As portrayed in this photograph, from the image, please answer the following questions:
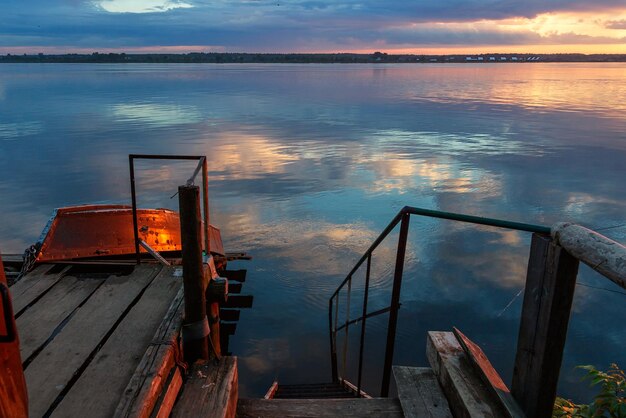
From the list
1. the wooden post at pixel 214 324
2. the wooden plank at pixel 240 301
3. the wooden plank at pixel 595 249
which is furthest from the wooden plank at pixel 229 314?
the wooden plank at pixel 595 249

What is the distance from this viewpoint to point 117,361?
360 cm

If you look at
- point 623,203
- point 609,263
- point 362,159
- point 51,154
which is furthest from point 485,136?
point 609,263

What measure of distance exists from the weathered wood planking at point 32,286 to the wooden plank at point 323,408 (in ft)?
8.27

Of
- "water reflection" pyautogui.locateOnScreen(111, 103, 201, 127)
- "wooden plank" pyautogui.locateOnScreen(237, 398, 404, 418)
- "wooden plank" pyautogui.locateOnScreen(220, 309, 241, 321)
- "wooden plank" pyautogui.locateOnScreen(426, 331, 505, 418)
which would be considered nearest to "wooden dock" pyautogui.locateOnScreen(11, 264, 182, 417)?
"wooden plank" pyautogui.locateOnScreen(237, 398, 404, 418)

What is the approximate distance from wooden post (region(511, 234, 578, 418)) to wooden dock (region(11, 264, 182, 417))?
7.21 ft

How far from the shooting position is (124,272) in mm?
5590

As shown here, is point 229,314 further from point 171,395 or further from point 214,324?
point 171,395

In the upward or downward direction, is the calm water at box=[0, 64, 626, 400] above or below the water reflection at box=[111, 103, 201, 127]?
below

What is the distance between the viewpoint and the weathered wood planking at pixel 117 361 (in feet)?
10.2

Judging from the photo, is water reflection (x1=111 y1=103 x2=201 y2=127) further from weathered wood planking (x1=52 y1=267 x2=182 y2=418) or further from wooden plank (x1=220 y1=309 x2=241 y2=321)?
weathered wood planking (x1=52 y1=267 x2=182 y2=418)

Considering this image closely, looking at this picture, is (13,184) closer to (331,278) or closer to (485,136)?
(331,278)

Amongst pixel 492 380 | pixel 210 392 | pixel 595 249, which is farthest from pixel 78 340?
pixel 595 249

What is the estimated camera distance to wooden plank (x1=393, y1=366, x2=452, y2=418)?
3055mm

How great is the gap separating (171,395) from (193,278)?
2.57ft
